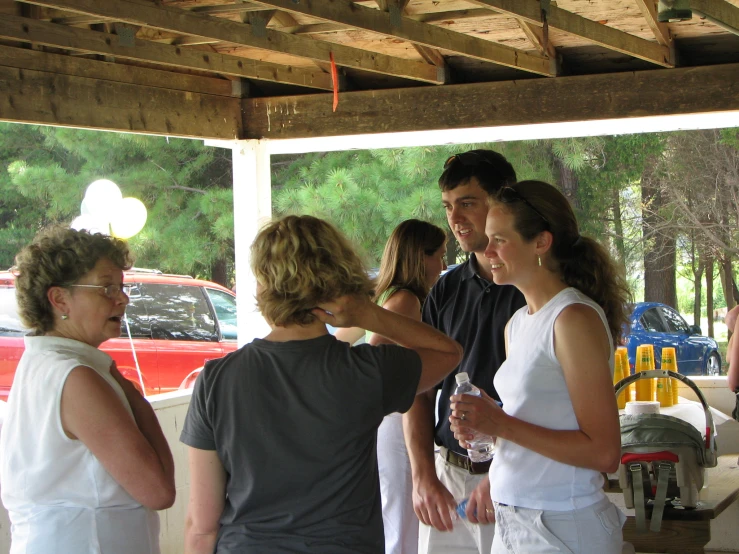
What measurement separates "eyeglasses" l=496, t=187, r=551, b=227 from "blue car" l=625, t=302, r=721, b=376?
34.9 feet

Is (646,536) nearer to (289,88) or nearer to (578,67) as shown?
(578,67)

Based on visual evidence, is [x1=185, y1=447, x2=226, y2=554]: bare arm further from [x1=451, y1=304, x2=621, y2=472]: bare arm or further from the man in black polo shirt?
the man in black polo shirt

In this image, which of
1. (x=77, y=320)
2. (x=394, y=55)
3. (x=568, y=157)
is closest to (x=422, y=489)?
(x=77, y=320)

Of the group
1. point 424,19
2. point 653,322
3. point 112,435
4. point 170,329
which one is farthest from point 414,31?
point 653,322

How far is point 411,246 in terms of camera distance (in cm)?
332

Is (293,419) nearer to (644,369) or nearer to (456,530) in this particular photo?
(456,530)

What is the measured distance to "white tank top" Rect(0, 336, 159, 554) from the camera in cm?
197

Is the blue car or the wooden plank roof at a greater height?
the wooden plank roof

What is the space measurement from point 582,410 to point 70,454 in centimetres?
110

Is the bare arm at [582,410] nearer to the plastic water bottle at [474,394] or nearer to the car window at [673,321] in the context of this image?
the plastic water bottle at [474,394]

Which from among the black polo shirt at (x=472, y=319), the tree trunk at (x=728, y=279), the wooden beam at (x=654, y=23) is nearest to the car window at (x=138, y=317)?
the wooden beam at (x=654, y=23)

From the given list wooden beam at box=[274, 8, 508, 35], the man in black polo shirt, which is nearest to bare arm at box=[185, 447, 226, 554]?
the man in black polo shirt

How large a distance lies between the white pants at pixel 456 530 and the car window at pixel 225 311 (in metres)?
7.99

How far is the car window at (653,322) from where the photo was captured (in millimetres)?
12438
